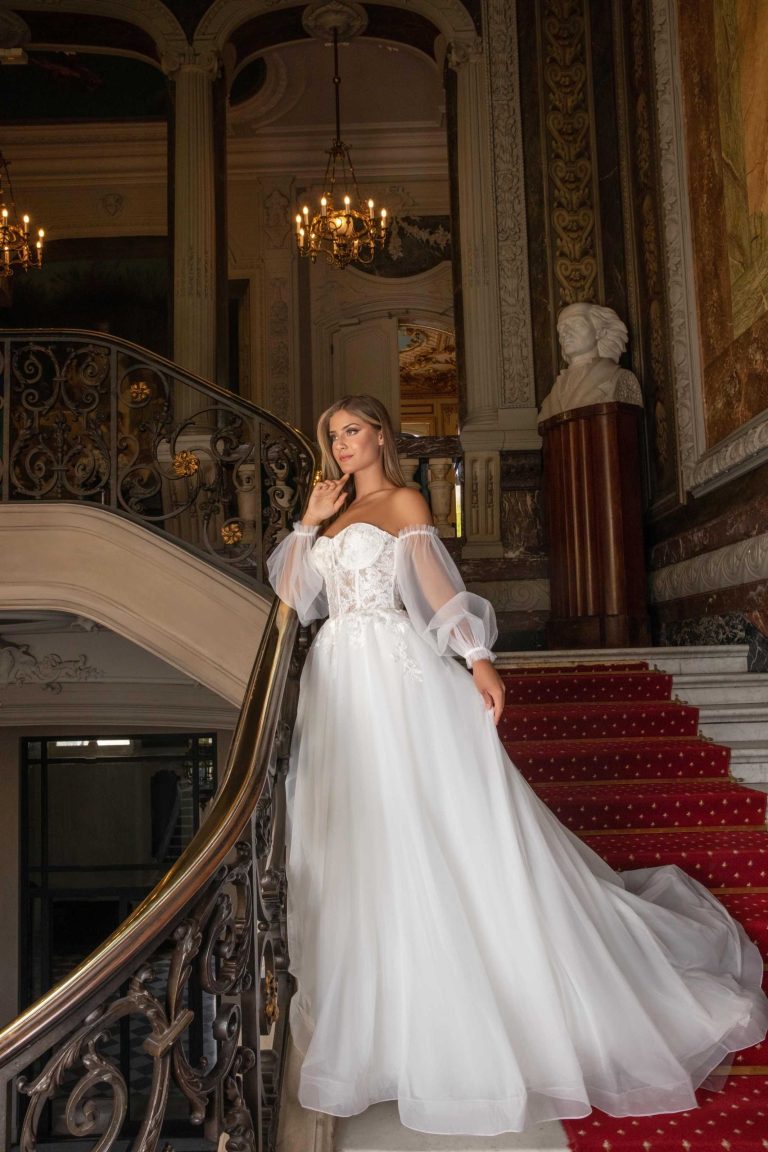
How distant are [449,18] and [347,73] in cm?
288

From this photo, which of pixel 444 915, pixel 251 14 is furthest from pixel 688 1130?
pixel 251 14

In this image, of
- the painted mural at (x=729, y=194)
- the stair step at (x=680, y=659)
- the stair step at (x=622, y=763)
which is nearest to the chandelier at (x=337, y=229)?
the painted mural at (x=729, y=194)

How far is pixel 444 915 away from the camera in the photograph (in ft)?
7.47

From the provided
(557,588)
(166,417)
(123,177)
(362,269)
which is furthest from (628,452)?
(123,177)

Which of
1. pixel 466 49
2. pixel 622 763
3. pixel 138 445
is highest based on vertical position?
pixel 466 49

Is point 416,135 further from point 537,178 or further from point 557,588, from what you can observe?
point 557,588

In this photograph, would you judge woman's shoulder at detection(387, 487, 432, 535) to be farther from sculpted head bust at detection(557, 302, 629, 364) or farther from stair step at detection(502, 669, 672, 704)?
sculpted head bust at detection(557, 302, 629, 364)

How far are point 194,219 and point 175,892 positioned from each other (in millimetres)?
6851

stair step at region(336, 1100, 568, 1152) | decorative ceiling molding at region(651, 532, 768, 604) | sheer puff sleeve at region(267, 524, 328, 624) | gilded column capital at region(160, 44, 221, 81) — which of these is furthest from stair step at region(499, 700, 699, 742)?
gilded column capital at region(160, 44, 221, 81)

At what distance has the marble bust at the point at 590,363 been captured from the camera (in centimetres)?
648

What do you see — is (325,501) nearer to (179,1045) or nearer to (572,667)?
(179,1045)

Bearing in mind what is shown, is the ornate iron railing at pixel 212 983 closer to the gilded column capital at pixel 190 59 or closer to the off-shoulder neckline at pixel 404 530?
the off-shoulder neckline at pixel 404 530

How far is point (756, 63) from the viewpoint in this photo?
16.3 ft

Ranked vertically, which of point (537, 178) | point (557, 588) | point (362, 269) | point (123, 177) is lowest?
point (557, 588)
